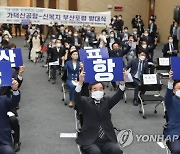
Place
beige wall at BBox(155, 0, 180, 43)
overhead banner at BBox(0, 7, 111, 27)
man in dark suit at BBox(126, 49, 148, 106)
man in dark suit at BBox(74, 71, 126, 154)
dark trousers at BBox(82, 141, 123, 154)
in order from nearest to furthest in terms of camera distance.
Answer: dark trousers at BBox(82, 141, 123, 154) → man in dark suit at BBox(74, 71, 126, 154) → man in dark suit at BBox(126, 49, 148, 106) → overhead banner at BBox(0, 7, 111, 27) → beige wall at BBox(155, 0, 180, 43)

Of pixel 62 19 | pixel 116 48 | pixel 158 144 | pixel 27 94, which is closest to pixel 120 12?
pixel 62 19

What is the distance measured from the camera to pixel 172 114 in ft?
17.4

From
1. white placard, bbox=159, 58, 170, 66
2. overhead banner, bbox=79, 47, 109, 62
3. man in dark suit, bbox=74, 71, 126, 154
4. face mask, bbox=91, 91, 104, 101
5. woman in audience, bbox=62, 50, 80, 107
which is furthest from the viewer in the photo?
white placard, bbox=159, 58, 170, 66

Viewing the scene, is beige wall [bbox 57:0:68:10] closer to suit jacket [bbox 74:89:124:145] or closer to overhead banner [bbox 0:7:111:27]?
overhead banner [bbox 0:7:111:27]

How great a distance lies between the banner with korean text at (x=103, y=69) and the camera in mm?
5410

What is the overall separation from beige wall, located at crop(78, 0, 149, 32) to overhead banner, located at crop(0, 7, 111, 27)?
5.37 m

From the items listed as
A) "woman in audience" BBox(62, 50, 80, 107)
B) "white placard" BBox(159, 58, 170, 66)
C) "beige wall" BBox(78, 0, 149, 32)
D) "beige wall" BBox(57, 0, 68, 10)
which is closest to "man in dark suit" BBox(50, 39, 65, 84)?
"woman in audience" BBox(62, 50, 80, 107)

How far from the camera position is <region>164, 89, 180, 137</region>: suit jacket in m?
5.23

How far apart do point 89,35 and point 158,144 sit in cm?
1219

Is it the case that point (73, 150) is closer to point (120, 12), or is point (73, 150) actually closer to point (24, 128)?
point (24, 128)

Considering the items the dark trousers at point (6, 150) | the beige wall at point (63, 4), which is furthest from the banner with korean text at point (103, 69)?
the beige wall at point (63, 4)

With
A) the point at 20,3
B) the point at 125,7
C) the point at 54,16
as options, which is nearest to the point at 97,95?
the point at 54,16

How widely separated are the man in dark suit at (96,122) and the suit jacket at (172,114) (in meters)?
0.71

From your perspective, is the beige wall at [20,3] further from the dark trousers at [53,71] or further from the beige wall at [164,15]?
the dark trousers at [53,71]
